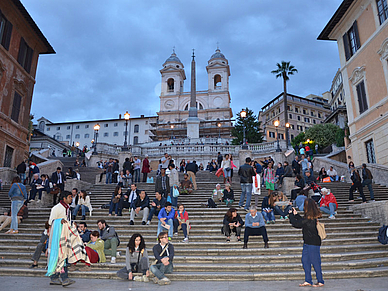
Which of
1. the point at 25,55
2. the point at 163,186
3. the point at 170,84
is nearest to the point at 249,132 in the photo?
the point at 25,55

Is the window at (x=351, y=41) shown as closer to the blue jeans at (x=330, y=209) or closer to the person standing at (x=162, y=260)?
the blue jeans at (x=330, y=209)

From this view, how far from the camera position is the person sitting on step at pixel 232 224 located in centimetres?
880

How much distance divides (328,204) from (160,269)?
694cm

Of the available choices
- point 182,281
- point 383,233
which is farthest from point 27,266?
point 383,233

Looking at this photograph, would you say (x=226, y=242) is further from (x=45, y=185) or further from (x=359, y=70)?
(x=359, y=70)

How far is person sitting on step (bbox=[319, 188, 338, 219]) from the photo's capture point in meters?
10.5

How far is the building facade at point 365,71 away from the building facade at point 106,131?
6138cm

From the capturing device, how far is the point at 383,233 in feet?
25.8

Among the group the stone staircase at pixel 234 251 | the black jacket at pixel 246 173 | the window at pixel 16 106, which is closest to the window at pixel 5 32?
the window at pixel 16 106

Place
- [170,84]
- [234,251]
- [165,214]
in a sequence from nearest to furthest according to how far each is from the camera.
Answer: [234,251] < [165,214] < [170,84]

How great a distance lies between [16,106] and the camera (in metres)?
22.3

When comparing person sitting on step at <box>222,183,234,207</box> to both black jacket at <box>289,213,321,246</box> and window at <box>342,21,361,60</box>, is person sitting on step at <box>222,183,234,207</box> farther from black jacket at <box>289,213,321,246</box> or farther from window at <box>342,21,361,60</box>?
window at <box>342,21,361,60</box>

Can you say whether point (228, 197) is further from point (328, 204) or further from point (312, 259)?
point (312, 259)

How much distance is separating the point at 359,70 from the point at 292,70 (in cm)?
3212
